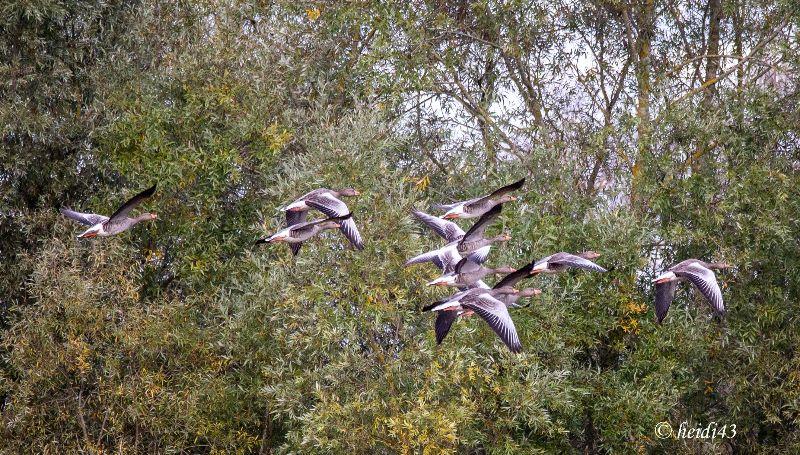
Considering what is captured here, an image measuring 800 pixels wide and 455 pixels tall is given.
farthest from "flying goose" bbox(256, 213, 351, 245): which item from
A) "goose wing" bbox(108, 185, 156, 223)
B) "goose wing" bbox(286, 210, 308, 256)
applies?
"goose wing" bbox(108, 185, 156, 223)

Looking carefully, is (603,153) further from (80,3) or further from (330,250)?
(80,3)

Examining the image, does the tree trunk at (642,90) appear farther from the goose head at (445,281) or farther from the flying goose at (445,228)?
the goose head at (445,281)

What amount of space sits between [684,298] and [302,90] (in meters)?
7.93

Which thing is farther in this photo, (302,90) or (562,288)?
(302,90)

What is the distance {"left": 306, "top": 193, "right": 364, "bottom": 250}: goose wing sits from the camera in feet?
50.9

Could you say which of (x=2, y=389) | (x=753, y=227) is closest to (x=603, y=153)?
(x=753, y=227)

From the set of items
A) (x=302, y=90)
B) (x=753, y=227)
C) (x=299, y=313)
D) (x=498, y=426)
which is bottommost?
(x=498, y=426)

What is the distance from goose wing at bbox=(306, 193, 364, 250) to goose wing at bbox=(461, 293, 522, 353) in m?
2.09

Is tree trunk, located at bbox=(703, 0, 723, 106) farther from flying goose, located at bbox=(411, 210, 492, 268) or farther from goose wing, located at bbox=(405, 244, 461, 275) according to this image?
goose wing, located at bbox=(405, 244, 461, 275)

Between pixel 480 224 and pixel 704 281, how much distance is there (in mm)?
2780

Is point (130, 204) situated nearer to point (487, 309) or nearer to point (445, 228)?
point (487, 309)

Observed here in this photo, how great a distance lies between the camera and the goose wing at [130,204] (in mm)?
13758

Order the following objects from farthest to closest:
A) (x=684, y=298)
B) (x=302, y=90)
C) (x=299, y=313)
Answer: (x=302, y=90) → (x=684, y=298) → (x=299, y=313)

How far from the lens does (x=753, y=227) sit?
837 inches
